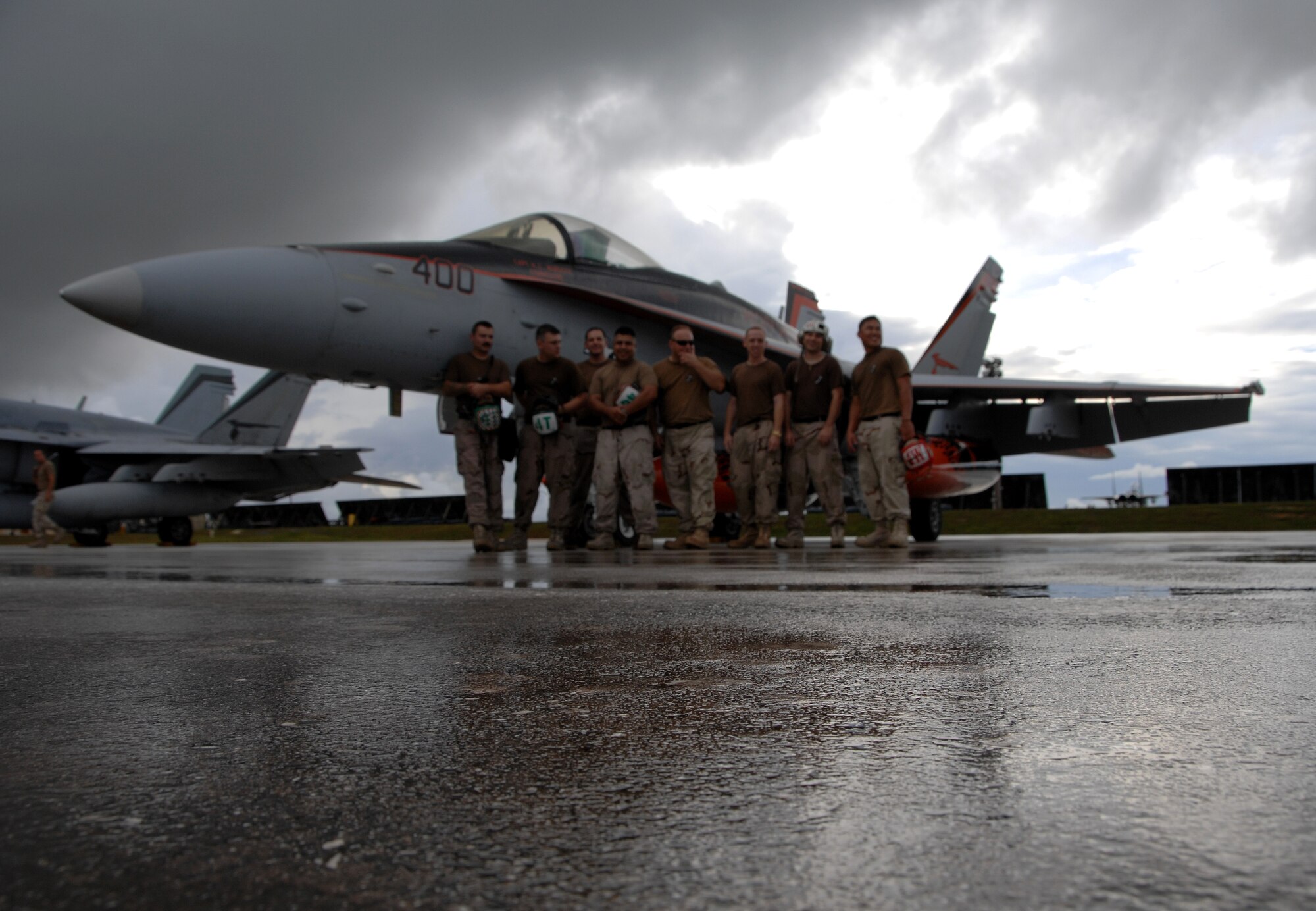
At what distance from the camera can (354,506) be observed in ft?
130

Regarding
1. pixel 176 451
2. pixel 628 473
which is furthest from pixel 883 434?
pixel 176 451

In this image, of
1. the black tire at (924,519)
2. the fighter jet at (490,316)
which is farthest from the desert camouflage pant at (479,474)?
the black tire at (924,519)

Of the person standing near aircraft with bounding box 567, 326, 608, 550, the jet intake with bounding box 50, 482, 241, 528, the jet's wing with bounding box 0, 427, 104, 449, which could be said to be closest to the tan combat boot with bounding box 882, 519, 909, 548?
the person standing near aircraft with bounding box 567, 326, 608, 550

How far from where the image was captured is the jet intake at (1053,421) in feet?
35.4

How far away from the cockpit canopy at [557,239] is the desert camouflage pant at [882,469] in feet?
9.47

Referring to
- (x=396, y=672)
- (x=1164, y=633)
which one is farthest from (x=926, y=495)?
(x=396, y=672)

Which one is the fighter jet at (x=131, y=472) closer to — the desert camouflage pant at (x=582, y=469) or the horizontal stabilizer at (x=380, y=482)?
the horizontal stabilizer at (x=380, y=482)

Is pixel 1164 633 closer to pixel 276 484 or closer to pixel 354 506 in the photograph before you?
pixel 276 484

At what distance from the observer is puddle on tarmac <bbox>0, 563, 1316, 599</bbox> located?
2586 millimetres

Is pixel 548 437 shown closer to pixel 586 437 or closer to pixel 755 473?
pixel 586 437

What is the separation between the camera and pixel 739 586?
302cm

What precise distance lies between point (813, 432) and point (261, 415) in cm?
1805

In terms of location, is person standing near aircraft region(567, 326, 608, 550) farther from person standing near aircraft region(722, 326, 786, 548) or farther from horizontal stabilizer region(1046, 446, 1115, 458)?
horizontal stabilizer region(1046, 446, 1115, 458)

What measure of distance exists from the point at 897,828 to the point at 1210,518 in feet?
57.5
